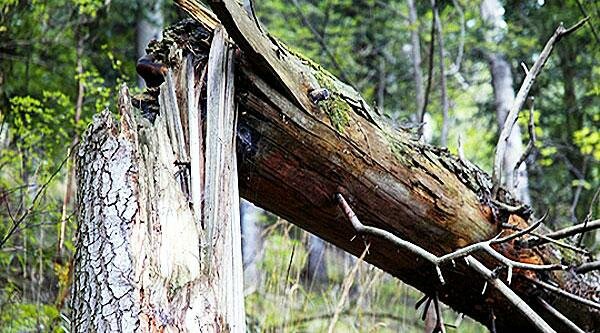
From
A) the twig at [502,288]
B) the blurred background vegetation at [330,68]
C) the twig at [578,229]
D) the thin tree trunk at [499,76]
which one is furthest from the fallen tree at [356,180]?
the thin tree trunk at [499,76]

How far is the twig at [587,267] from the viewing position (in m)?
2.32

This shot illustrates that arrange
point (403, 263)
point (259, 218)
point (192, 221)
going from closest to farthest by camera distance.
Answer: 1. point (192, 221)
2. point (403, 263)
3. point (259, 218)

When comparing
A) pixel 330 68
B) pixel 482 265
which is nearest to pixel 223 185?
pixel 482 265

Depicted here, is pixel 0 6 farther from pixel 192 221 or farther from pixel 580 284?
pixel 580 284

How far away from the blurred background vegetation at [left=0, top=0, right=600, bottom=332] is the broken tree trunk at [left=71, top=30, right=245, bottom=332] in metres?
1.14

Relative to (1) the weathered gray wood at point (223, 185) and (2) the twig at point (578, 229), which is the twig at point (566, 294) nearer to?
(2) the twig at point (578, 229)

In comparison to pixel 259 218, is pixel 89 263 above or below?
below

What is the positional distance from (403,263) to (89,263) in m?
1.19

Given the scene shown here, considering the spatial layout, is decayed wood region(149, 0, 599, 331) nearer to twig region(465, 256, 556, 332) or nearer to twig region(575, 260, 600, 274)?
twig region(575, 260, 600, 274)

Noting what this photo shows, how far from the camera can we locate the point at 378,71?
9.41 m

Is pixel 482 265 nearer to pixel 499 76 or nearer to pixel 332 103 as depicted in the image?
pixel 332 103

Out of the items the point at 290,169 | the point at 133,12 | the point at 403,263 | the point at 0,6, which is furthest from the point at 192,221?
the point at 133,12

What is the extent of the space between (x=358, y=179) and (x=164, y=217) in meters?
Result: 0.68

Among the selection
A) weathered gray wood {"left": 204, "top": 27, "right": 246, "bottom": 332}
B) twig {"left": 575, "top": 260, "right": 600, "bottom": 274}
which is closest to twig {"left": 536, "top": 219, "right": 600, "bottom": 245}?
twig {"left": 575, "top": 260, "right": 600, "bottom": 274}
